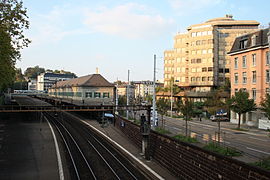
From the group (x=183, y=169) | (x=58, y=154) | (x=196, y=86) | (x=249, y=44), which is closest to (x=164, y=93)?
(x=196, y=86)

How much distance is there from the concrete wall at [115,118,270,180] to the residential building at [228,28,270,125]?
79.4 feet

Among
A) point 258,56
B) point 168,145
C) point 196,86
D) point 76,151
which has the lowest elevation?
point 76,151

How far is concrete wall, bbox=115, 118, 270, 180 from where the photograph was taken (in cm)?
1102

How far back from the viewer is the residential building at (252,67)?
129ft

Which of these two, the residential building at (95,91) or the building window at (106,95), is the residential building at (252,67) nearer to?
the residential building at (95,91)

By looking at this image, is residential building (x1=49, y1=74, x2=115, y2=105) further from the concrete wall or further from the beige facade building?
the concrete wall

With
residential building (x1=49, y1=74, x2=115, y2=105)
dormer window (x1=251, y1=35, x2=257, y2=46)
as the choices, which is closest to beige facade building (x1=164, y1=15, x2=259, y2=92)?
residential building (x1=49, y1=74, x2=115, y2=105)

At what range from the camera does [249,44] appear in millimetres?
43125

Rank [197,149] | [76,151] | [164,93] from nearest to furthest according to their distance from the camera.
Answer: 1. [197,149]
2. [76,151]
3. [164,93]

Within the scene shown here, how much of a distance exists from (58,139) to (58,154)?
25.8 ft

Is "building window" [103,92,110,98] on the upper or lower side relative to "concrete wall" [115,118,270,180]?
upper

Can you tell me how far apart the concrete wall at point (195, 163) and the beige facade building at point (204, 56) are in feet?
168

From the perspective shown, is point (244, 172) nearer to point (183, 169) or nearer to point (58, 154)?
point (183, 169)

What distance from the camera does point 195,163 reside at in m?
14.6
